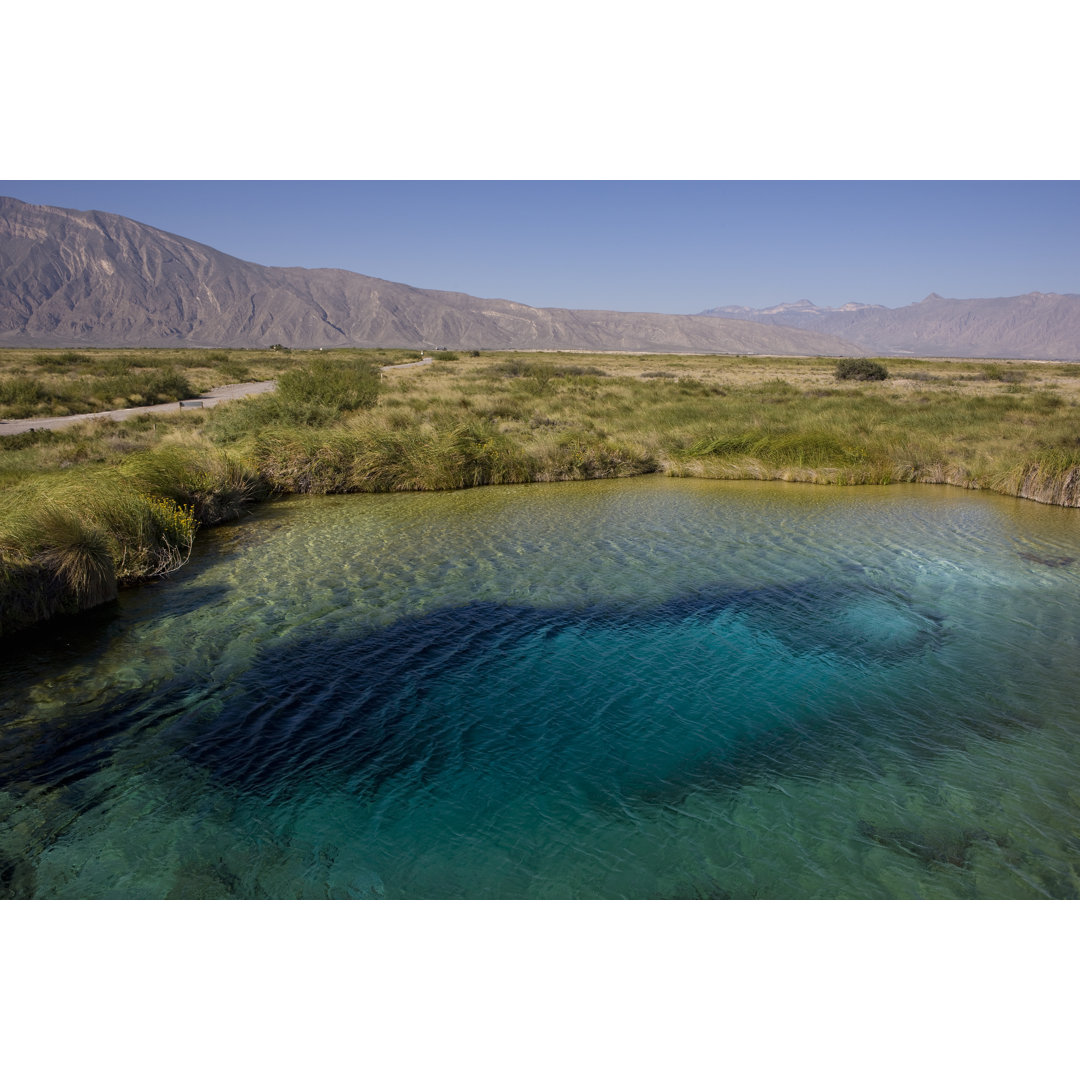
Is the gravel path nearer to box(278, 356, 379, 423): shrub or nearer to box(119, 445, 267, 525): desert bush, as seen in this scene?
A: box(278, 356, 379, 423): shrub

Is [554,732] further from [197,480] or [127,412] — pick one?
[127,412]

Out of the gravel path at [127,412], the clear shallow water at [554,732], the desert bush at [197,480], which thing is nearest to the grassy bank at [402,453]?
the desert bush at [197,480]

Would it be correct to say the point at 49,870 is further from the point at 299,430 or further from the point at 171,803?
the point at 299,430

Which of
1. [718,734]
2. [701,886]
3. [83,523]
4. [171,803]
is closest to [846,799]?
[718,734]

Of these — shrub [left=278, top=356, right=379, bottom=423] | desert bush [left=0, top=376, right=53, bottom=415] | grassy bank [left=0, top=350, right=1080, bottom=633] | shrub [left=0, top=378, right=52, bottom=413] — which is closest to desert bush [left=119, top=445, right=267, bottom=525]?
grassy bank [left=0, top=350, right=1080, bottom=633]

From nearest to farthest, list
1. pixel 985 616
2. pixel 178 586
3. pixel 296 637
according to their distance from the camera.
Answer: pixel 296 637, pixel 985 616, pixel 178 586
